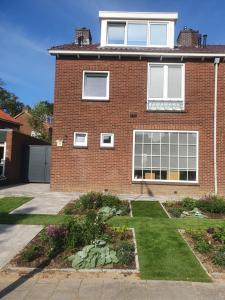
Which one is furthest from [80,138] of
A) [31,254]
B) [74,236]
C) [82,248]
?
[31,254]

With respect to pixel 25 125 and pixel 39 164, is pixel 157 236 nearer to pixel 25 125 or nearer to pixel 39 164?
pixel 39 164

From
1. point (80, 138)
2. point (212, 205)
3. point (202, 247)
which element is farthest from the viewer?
point (80, 138)

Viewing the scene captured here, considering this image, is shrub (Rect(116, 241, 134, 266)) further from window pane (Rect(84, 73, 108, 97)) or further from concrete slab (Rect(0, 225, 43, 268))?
window pane (Rect(84, 73, 108, 97))

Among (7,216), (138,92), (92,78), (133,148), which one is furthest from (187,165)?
(7,216)

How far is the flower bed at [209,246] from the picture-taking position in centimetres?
639

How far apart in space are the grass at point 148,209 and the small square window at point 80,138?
4.40 m

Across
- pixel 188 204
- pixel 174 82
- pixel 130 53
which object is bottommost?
pixel 188 204

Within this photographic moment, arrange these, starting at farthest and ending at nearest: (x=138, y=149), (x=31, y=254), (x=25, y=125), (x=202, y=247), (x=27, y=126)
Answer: (x=25, y=125) → (x=27, y=126) → (x=138, y=149) → (x=202, y=247) → (x=31, y=254)

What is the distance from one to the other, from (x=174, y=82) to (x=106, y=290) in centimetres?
1241

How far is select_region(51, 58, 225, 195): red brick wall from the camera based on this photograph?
15.7 meters

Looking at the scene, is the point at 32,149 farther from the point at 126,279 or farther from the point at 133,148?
the point at 126,279

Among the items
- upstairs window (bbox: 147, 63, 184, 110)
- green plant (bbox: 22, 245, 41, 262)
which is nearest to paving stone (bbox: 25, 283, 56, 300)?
green plant (bbox: 22, 245, 41, 262)

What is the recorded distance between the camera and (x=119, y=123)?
1588 cm

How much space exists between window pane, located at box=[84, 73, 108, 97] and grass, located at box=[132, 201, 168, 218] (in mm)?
5968
